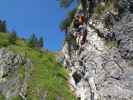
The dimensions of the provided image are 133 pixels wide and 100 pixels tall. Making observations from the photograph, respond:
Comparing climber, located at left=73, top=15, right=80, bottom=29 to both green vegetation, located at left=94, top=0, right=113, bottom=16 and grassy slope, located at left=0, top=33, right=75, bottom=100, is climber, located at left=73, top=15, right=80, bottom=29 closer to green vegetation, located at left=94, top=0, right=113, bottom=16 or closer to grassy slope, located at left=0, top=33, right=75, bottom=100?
green vegetation, located at left=94, top=0, right=113, bottom=16

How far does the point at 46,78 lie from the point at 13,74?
3.90m

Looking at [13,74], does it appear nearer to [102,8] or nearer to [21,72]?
[21,72]

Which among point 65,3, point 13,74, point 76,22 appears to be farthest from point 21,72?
point 65,3

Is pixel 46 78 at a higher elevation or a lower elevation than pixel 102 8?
lower

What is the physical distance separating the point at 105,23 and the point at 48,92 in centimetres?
1105

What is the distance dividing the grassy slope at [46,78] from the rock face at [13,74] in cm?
83

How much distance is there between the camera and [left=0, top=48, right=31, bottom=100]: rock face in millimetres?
34844

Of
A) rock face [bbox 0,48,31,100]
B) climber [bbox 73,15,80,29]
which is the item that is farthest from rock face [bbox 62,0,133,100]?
rock face [bbox 0,48,31,100]

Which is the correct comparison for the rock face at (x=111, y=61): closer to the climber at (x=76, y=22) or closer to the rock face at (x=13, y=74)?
the climber at (x=76, y=22)

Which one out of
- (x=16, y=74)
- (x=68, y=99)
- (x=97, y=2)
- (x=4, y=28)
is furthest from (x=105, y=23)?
(x=4, y=28)

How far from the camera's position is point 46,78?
128 ft

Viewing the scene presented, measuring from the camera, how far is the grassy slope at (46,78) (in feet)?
113

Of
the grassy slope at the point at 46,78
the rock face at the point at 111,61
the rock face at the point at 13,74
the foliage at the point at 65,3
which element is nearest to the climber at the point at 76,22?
the foliage at the point at 65,3

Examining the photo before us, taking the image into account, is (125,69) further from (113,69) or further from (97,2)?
(97,2)
